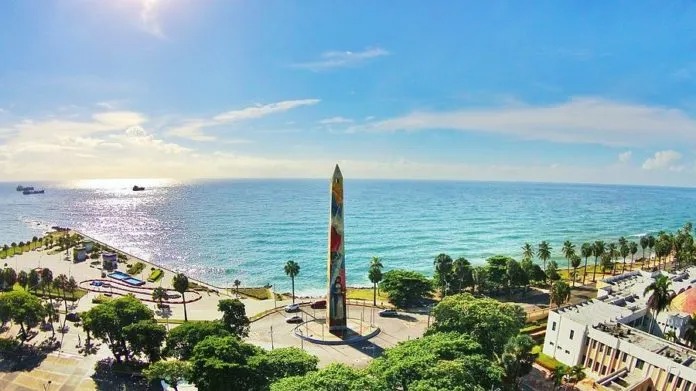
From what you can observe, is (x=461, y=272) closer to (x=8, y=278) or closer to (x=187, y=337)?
(x=187, y=337)

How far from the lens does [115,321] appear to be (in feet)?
162

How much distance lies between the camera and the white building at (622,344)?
4334cm

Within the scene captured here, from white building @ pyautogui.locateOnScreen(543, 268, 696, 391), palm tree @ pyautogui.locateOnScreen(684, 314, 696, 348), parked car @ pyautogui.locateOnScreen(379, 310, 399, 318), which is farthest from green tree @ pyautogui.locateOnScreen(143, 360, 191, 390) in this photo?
palm tree @ pyautogui.locateOnScreen(684, 314, 696, 348)

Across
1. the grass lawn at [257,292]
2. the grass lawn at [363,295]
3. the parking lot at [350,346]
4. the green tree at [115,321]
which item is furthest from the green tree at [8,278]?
the grass lawn at [363,295]

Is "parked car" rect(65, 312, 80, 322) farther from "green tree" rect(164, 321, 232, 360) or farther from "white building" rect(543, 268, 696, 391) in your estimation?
"white building" rect(543, 268, 696, 391)

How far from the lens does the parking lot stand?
55.0 meters

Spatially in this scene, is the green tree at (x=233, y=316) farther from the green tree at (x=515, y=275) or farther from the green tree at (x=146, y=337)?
the green tree at (x=515, y=275)

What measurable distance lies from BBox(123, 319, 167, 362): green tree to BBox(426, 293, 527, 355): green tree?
33296 millimetres

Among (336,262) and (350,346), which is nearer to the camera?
(350,346)

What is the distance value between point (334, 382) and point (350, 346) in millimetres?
28764

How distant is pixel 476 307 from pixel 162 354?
38310 mm

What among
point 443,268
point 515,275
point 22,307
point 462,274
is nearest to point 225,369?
point 22,307

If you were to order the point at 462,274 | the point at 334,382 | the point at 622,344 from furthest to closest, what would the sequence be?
the point at 462,274
the point at 622,344
the point at 334,382

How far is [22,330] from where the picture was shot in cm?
5812
